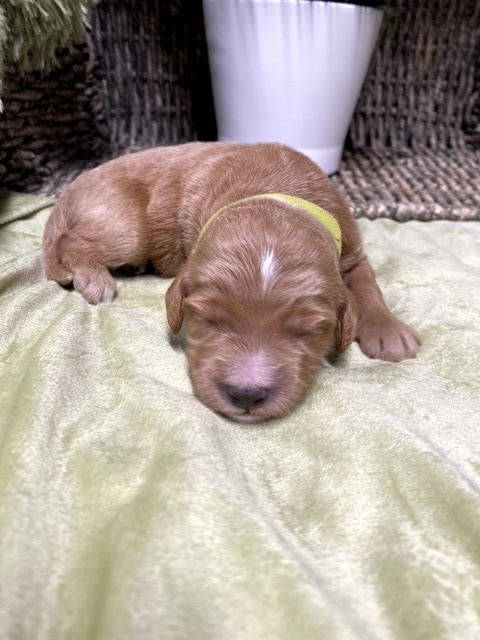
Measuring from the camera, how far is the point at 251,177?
8.21 ft

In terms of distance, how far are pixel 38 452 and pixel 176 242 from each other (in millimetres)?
1411

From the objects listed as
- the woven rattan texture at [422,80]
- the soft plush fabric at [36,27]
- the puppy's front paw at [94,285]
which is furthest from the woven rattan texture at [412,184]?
the soft plush fabric at [36,27]

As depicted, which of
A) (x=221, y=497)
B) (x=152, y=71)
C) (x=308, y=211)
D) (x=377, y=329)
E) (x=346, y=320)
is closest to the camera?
(x=221, y=497)

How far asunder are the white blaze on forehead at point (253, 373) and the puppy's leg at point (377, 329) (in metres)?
0.62

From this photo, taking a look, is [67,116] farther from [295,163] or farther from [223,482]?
[223,482]

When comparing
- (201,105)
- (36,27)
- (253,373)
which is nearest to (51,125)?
(201,105)

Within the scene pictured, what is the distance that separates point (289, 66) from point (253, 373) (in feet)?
9.48

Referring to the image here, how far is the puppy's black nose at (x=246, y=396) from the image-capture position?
1751 mm

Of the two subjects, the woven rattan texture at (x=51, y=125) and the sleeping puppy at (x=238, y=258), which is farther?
the woven rattan texture at (x=51, y=125)

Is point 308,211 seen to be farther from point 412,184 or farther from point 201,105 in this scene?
point 201,105

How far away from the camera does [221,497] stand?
141 centimetres

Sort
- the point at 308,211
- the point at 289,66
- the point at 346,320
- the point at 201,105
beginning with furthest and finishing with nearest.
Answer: the point at 201,105, the point at 289,66, the point at 308,211, the point at 346,320

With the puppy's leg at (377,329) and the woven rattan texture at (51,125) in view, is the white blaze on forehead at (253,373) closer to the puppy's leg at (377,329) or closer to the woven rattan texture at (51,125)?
the puppy's leg at (377,329)

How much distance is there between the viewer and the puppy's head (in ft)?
5.86
